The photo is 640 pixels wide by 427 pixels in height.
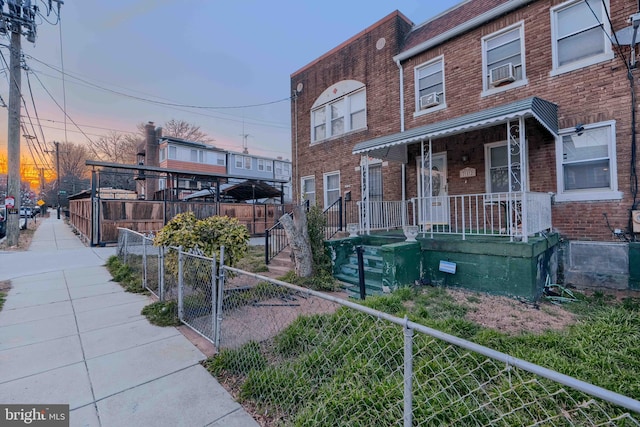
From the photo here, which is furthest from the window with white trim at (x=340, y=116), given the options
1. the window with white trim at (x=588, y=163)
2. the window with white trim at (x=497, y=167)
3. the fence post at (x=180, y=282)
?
the fence post at (x=180, y=282)

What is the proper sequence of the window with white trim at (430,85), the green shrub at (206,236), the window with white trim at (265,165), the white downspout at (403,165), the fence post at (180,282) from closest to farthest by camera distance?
1. the fence post at (180,282)
2. the green shrub at (206,236)
3. the window with white trim at (430,85)
4. the white downspout at (403,165)
5. the window with white trim at (265,165)

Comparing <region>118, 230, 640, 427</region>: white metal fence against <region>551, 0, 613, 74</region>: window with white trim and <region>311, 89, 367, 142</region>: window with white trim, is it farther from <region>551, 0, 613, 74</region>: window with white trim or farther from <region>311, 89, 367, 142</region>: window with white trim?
<region>311, 89, 367, 142</region>: window with white trim

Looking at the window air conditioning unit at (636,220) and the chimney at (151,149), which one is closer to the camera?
the window air conditioning unit at (636,220)

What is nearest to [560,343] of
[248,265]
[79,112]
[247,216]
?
[248,265]

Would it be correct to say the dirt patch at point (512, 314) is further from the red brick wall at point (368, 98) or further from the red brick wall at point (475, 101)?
the red brick wall at point (368, 98)

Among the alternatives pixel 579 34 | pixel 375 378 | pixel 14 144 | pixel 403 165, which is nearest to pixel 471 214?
pixel 403 165

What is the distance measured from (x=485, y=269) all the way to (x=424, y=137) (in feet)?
10.1

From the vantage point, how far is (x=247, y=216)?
17.2m

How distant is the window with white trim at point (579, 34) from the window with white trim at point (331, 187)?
7113 millimetres

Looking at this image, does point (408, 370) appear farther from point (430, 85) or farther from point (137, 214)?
point (137, 214)

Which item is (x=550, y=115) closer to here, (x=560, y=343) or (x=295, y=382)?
(x=560, y=343)

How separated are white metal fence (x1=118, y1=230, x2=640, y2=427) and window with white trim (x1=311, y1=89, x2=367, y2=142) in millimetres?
8791

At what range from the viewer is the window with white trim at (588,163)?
6195 mm

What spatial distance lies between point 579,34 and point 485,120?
3.40m
